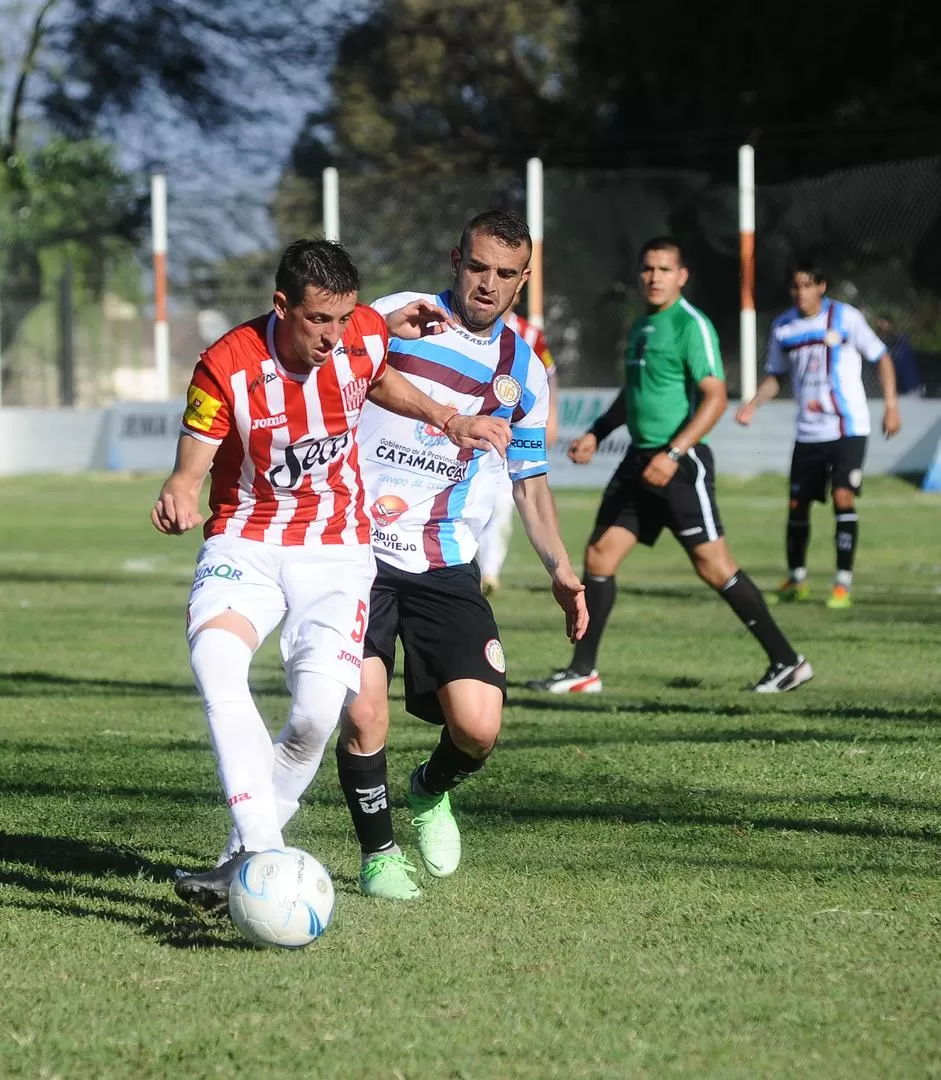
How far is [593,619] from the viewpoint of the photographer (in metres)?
8.98

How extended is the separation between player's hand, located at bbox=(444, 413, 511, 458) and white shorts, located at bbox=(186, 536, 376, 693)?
1.46 feet

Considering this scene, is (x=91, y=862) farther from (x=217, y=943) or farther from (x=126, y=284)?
(x=126, y=284)

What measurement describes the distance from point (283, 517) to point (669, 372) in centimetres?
434

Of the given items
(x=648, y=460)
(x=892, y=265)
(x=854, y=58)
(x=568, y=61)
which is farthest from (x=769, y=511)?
(x=568, y=61)

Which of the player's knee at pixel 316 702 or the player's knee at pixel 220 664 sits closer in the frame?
the player's knee at pixel 220 664

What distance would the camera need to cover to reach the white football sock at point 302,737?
4.82 meters

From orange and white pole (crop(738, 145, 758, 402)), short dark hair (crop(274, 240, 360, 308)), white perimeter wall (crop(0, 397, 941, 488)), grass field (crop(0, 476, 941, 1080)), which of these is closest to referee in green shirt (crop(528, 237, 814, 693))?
grass field (crop(0, 476, 941, 1080))

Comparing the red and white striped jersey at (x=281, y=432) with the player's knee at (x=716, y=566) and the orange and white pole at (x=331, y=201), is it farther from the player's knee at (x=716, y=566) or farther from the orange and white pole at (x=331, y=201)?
the orange and white pole at (x=331, y=201)

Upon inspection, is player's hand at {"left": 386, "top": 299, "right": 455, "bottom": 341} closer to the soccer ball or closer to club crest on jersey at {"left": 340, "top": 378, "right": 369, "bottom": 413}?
club crest on jersey at {"left": 340, "top": 378, "right": 369, "bottom": 413}

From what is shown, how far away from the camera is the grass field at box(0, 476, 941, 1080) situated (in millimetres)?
3809

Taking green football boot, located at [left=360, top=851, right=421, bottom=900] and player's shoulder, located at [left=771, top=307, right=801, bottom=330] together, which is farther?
player's shoulder, located at [left=771, top=307, right=801, bottom=330]

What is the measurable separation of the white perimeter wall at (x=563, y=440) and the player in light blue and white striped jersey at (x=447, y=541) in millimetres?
15945

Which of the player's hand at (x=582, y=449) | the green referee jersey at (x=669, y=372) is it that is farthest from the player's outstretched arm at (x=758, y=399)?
the player's hand at (x=582, y=449)

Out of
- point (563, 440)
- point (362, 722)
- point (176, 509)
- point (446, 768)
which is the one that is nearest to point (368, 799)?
point (362, 722)
